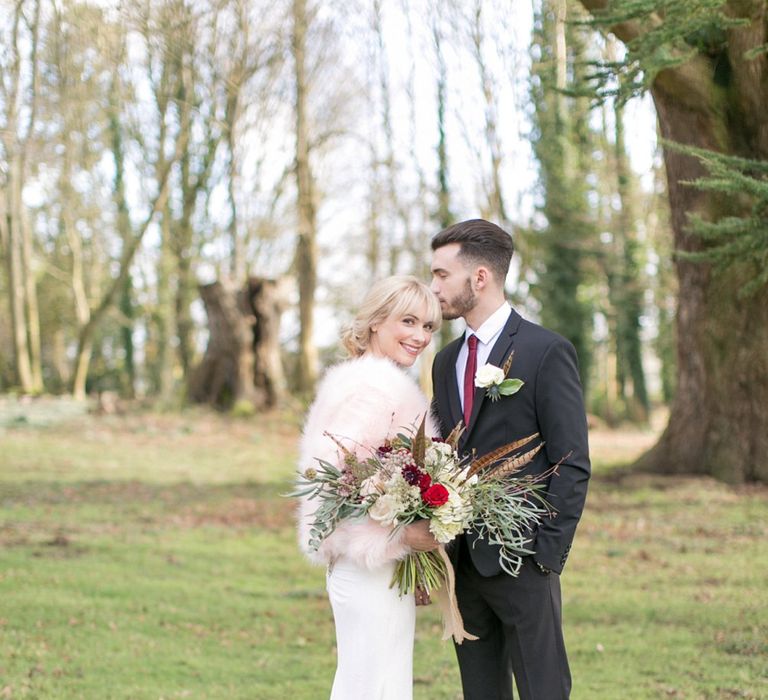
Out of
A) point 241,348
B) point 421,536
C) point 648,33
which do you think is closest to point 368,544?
point 421,536

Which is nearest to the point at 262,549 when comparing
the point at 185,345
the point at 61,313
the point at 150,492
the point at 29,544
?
the point at 29,544

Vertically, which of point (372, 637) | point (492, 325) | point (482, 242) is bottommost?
point (372, 637)

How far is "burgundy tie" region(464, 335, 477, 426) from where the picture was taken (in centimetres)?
376

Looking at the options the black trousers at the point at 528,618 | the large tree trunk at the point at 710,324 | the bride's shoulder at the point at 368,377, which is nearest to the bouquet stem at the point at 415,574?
the black trousers at the point at 528,618

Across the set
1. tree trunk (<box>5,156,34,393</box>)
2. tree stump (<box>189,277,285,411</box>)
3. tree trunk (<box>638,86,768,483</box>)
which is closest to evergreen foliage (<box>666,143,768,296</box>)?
tree trunk (<box>638,86,768,483</box>)

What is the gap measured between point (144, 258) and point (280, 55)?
11.2 m

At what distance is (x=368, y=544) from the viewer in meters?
3.49

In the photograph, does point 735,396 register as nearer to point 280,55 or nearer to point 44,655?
point 44,655

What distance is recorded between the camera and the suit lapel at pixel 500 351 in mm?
3648

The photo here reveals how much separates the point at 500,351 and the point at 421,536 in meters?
0.82

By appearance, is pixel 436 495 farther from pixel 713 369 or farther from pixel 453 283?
pixel 713 369

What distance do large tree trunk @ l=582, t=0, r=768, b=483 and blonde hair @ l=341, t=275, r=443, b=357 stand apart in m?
6.27

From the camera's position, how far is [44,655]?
598cm

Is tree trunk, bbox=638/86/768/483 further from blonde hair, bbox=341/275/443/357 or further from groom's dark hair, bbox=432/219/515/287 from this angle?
blonde hair, bbox=341/275/443/357
